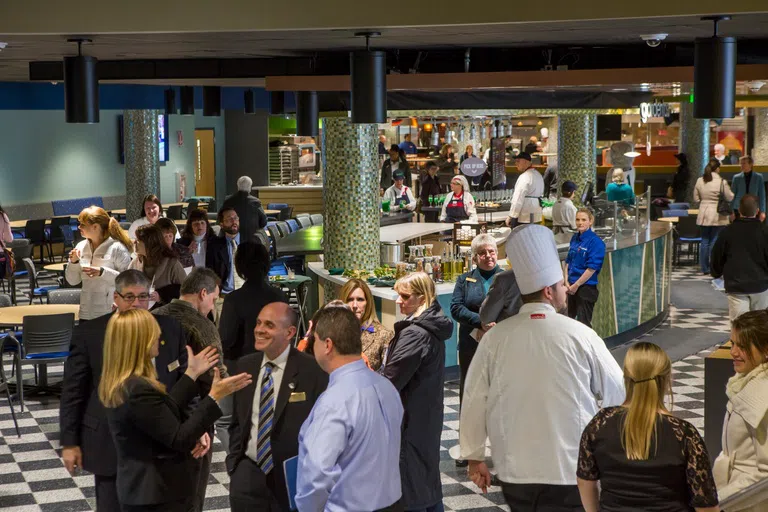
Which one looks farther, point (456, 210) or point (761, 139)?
point (761, 139)

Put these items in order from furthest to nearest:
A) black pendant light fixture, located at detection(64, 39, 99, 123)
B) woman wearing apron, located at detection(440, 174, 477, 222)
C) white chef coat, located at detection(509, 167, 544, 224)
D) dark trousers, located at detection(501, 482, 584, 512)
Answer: woman wearing apron, located at detection(440, 174, 477, 222) < white chef coat, located at detection(509, 167, 544, 224) < black pendant light fixture, located at detection(64, 39, 99, 123) < dark trousers, located at detection(501, 482, 584, 512)

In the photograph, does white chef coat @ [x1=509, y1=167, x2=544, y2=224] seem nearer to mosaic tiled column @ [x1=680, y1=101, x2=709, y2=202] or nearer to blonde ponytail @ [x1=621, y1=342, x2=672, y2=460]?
mosaic tiled column @ [x1=680, y1=101, x2=709, y2=202]

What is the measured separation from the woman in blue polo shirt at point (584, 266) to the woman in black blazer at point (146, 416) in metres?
5.39

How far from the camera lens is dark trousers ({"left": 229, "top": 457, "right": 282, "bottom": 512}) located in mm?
4008

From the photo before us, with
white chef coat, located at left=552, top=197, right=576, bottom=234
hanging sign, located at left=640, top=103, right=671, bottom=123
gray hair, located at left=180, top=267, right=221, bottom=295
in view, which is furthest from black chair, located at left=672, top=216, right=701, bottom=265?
gray hair, located at left=180, top=267, right=221, bottom=295

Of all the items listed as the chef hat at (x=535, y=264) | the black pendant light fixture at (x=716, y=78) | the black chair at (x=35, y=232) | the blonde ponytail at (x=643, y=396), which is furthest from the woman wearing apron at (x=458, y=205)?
the blonde ponytail at (x=643, y=396)

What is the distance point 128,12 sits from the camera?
5.92 metres

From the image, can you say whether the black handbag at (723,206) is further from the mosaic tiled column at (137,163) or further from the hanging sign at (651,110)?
the mosaic tiled column at (137,163)

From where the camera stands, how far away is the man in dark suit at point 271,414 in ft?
13.0

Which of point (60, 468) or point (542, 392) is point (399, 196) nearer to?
point (60, 468)

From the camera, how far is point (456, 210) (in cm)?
1365

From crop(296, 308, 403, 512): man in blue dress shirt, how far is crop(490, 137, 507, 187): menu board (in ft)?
56.9

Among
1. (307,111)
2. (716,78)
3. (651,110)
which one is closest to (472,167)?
(651,110)

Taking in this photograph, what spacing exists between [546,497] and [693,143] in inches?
784
